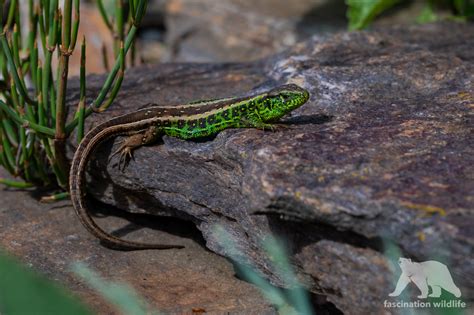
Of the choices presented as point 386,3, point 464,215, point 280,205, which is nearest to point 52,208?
point 280,205

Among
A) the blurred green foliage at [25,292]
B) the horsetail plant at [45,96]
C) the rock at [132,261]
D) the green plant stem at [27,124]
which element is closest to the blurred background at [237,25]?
the horsetail plant at [45,96]

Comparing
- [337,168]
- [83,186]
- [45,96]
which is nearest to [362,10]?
[45,96]

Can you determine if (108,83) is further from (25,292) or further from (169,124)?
(25,292)

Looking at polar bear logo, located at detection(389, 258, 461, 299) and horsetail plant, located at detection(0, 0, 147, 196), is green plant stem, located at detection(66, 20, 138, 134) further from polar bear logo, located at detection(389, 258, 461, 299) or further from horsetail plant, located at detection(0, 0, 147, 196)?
polar bear logo, located at detection(389, 258, 461, 299)

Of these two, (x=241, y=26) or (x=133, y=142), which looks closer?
(x=133, y=142)

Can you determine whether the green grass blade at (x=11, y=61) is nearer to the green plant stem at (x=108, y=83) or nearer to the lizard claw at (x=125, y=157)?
the green plant stem at (x=108, y=83)

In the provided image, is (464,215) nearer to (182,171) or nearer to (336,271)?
(336,271)
